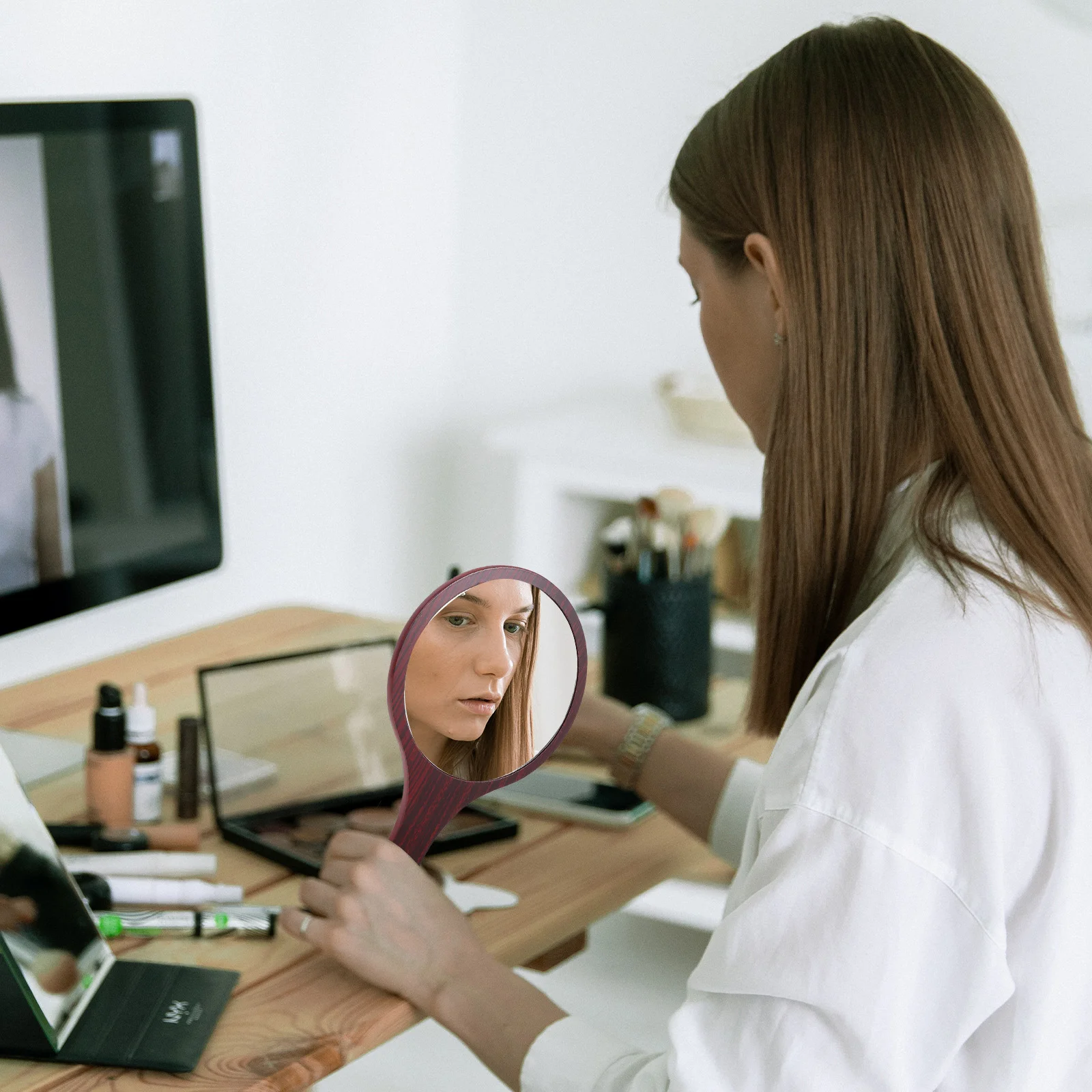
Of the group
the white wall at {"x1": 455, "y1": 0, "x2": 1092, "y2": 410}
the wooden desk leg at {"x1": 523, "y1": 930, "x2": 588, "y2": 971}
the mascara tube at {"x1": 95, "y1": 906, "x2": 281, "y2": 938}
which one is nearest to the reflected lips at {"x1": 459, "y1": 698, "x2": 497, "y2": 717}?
the mascara tube at {"x1": 95, "y1": 906, "x2": 281, "y2": 938}

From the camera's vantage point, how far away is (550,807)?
1.12 metres

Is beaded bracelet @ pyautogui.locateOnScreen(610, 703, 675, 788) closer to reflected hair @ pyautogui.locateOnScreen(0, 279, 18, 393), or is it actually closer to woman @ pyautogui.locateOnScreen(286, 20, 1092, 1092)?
woman @ pyautogui.locateOnScreen(286, 20, 1092, 1092)

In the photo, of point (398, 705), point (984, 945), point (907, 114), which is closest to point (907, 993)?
point (984, 945)

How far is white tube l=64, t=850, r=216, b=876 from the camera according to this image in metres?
0.97

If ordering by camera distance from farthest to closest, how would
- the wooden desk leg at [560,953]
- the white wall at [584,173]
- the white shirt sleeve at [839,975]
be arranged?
1. the white wall at [584,173]
2. the wooden desk leg at [560,953]
3. the white shirt sleeve at [839,975]

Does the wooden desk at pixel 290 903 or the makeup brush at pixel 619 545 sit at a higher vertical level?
the makeup brush at pixel 619 545

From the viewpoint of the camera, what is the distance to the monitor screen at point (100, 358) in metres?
1.06

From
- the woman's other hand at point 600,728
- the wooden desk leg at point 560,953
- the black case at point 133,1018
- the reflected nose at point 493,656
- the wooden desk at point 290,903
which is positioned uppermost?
the reflected nose at point 493,656

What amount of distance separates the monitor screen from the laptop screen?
315 mm

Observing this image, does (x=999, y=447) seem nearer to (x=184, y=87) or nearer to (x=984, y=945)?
(x=984, y=945)

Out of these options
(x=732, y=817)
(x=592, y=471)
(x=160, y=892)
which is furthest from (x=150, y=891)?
(x=592, y=471)

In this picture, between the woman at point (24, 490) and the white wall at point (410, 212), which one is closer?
the woman at point (24, 490)

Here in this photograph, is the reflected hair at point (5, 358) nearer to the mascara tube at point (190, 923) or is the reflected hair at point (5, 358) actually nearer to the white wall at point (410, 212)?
the mascara tube at point (190, 923)

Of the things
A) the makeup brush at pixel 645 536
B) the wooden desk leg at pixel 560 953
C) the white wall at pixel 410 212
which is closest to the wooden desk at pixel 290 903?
the makeup brush at pixel 645 536
